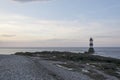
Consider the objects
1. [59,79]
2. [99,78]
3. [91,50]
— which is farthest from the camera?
[91,50]

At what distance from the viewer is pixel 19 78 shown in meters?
18.6

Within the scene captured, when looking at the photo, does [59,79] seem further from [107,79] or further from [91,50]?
[91,50]

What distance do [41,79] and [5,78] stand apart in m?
2.53

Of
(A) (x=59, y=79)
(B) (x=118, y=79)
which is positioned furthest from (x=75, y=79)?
(B) (x=118, y=79)

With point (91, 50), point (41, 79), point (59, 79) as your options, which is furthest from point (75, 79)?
point (91, 50)

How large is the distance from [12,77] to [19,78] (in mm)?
635

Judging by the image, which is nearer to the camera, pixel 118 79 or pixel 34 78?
pixel 34 78

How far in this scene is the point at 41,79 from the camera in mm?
18531

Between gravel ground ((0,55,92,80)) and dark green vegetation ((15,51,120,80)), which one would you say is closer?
gravel ground ((0,55,92,80))

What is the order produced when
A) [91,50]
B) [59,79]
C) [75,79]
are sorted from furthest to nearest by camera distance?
[91,50]
[75,79]
[59,79]

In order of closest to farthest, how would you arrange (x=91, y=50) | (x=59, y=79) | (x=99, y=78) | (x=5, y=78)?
(x=5, y=78) < (x=59, y=79) < (x=99, y=78) < (x=91, y=50)

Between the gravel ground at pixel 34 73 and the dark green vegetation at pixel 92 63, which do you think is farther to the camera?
the dark green vegetation at pixel 92 63

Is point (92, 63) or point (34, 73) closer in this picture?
point (34, 73)

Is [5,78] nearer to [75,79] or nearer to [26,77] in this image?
[26,77]
